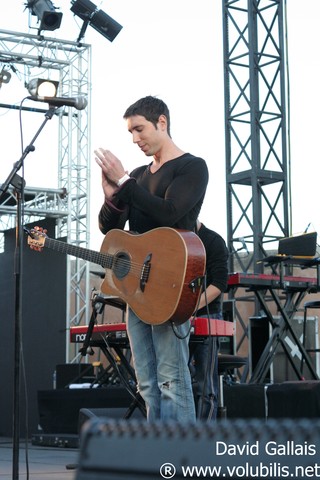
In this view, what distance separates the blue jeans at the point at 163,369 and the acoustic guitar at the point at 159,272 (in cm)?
6

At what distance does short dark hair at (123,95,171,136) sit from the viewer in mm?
3127

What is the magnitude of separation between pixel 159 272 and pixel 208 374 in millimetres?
1324

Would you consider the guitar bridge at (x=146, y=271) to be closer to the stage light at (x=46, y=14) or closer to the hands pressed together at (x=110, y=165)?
the hands pressed together at (x=110, y=165)

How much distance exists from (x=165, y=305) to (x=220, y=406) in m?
1.89

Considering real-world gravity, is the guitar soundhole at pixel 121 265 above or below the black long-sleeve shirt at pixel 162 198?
below

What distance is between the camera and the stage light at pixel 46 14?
1025 centimetres

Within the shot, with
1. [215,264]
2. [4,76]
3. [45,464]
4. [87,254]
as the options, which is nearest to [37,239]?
[87,254]

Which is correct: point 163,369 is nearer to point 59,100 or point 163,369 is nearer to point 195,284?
point 195,284

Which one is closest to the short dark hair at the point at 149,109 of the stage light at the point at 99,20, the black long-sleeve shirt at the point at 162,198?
the black long-sleeve shirt at the point at 162,198

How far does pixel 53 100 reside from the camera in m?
3.82

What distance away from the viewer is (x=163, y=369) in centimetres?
294

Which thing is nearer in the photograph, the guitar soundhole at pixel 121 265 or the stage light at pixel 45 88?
the guitar soundhole at pixel 121 265

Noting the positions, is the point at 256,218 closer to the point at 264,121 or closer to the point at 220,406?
the point at 264,121

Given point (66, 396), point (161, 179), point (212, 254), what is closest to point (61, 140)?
point (66, 396)
